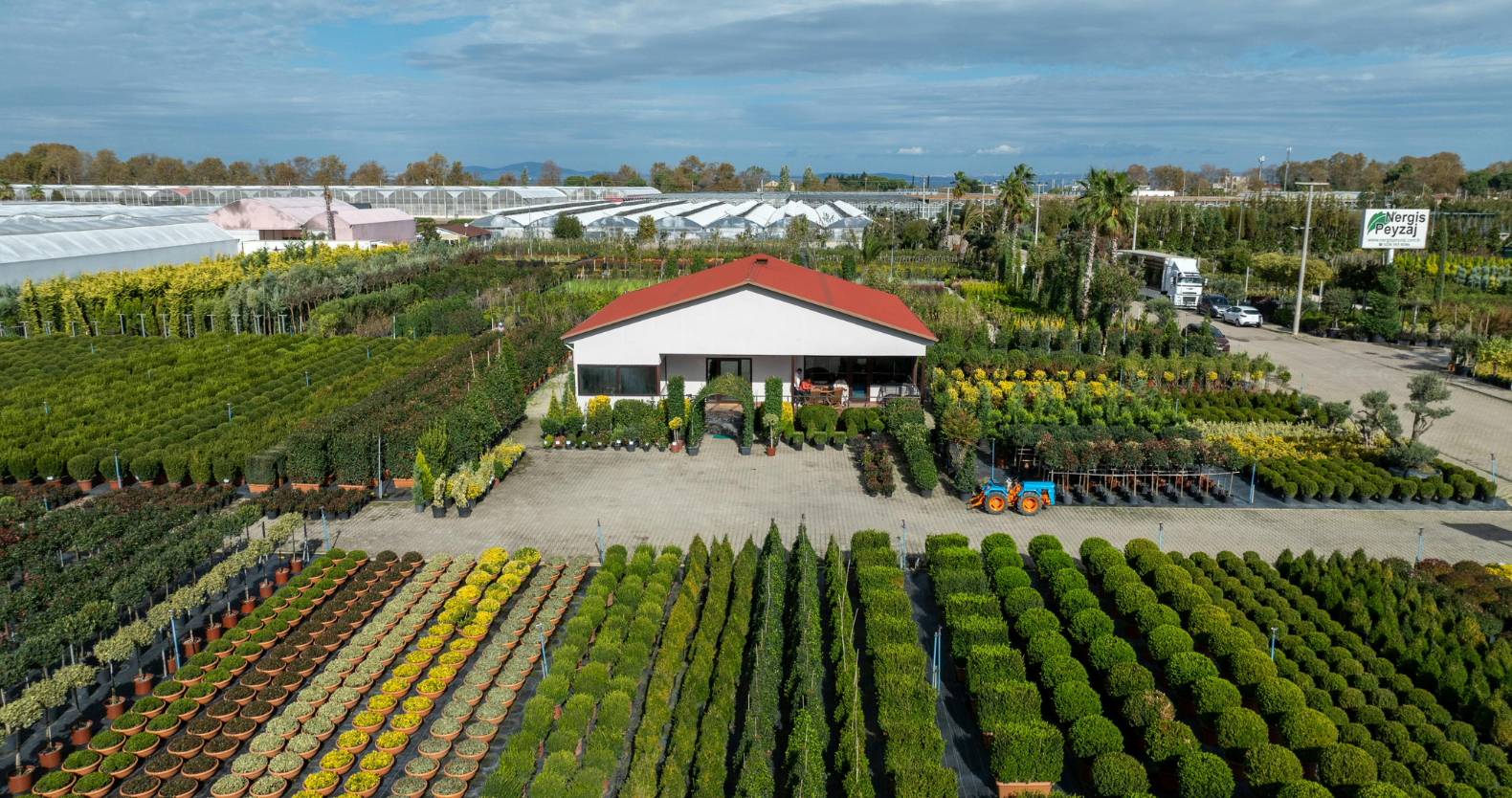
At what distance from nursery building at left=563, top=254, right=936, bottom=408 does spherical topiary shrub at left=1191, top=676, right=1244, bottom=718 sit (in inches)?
640

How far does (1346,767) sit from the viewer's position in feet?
35.6

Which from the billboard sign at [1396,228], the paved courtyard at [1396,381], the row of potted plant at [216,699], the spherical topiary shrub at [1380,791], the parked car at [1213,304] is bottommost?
the row of potted plant at [216,699]

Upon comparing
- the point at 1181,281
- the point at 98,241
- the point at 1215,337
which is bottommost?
the point at 1215,337

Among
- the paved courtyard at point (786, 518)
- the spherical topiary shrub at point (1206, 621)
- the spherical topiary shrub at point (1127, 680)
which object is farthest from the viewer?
the paved courtyard at point (786, 518)

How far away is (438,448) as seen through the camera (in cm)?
2177

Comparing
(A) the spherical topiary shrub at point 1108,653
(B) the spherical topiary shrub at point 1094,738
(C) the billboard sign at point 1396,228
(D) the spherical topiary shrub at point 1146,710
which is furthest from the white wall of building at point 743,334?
(C) the billboard sign at point 1396,228

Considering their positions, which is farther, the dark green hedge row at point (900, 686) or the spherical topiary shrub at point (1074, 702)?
the spherical topiary shrub at point (1074, 702)

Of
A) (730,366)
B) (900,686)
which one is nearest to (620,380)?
(730,366)

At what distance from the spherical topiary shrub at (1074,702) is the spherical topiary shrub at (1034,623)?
1600 millimetres

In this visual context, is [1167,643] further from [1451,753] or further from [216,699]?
[216,699]

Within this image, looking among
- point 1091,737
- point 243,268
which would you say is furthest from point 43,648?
point 243,268

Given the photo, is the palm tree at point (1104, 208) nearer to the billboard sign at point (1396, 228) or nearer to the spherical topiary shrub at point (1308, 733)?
the billboard sign at point (1396, 228)

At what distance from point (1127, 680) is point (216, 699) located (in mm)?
12572

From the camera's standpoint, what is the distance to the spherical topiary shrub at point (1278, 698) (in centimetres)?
1209
